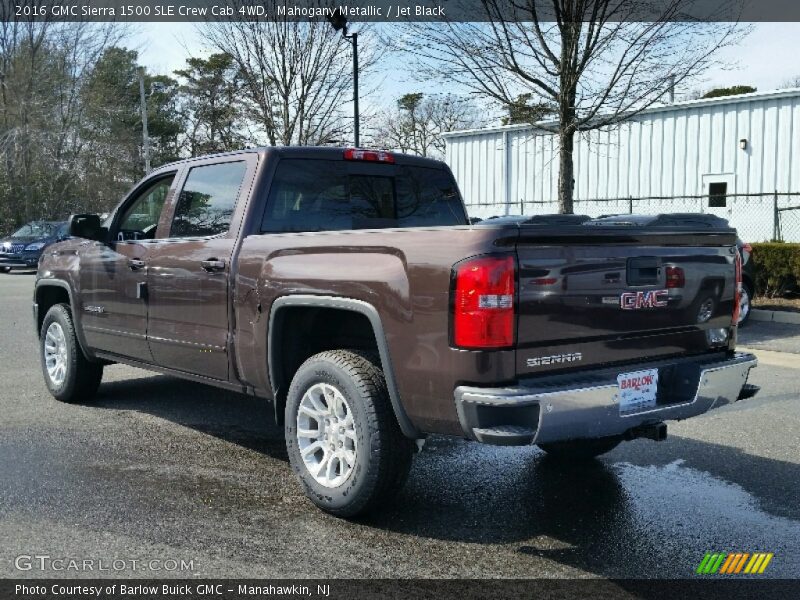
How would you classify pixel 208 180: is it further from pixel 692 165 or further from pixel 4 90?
pixel 4 90

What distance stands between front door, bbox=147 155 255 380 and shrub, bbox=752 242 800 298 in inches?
427

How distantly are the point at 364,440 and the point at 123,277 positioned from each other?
272 centimetres

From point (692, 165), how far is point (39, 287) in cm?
1809

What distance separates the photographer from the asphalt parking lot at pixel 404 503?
3.60m

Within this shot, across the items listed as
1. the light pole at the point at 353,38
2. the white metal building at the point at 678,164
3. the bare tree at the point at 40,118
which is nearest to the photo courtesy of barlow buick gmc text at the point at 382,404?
the light pole at the point at 353,38

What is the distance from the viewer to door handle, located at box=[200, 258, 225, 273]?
471 cm

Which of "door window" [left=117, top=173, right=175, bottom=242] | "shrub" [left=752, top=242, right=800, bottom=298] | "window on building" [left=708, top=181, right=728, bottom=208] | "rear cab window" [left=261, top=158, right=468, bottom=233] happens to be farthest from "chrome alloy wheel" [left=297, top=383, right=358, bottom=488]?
"window on building" [left=708, top=181, right=728, bottom=208]

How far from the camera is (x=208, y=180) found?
5234 millimetres

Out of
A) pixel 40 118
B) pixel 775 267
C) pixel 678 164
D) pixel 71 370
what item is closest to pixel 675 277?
Answer: pixel 71 370

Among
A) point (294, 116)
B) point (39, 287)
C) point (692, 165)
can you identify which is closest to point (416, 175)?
point (39, 287)

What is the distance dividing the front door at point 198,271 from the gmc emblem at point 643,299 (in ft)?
7.38

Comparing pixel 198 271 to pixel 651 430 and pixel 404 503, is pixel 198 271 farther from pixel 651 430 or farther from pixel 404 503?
pixel 651 430

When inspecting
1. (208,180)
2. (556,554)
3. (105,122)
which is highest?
(105,122)

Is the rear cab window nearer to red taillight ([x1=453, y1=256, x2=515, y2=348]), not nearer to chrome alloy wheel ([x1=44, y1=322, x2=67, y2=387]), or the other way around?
red taillight ([x1=453, y1=256, x2=515, y2=348])
